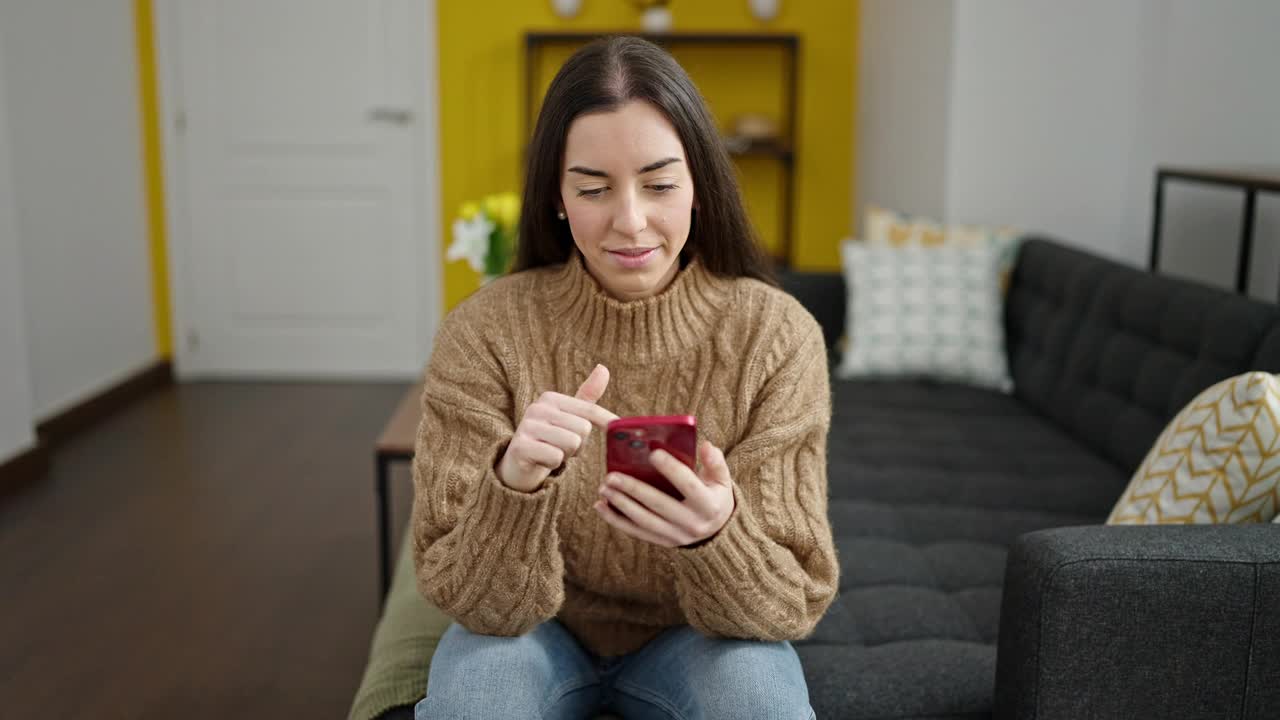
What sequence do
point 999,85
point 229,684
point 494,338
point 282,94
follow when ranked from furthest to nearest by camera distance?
point 282,94, point 999,85, point 229,684, point 494,338

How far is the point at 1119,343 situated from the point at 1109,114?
1.46 meters

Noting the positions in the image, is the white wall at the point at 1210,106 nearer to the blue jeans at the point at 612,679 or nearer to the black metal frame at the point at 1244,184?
the black metal frame at the point at 1244,184

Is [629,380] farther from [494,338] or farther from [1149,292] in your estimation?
[1149,292]

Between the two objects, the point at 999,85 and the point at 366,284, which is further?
the point at 366,284

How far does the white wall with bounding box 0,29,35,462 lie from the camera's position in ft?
11.6

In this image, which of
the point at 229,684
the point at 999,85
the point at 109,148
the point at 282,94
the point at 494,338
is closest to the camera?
the point at 494,338

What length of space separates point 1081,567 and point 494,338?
2.16 feet

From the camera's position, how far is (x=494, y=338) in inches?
55.2

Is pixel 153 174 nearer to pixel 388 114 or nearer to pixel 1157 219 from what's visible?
pixel 388 114

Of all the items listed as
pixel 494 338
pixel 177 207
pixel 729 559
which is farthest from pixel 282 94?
pixel 729 559

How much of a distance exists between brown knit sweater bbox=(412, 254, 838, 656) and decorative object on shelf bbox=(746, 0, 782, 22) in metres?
3.92

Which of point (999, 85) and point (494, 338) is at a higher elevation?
point (999, 85)

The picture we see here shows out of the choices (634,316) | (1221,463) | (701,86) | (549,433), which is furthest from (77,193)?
(1221,463)

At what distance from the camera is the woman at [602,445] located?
47.9 inches
